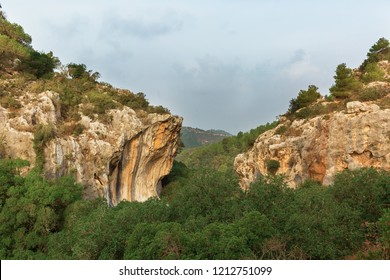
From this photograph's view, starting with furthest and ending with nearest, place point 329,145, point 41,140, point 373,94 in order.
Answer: point 373,94 < point 329,145 < point 41,140

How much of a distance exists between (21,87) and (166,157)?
709 inches

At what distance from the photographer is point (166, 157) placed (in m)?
43.1

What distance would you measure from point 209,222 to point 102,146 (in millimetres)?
20472

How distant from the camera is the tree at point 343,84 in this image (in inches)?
1494

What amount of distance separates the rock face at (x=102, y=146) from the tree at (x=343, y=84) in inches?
732

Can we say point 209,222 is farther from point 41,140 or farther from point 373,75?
point 373,75

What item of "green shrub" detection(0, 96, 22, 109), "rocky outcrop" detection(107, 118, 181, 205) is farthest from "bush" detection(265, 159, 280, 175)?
"green shrub" detection(0, 96, 22, 109)

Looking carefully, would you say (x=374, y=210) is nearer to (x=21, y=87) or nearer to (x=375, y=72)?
(x=375, y=72)

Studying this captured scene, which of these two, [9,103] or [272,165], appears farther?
[272,165]

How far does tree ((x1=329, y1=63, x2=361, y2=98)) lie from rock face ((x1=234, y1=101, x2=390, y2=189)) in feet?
18.5

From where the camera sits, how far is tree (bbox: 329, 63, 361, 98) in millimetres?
37938

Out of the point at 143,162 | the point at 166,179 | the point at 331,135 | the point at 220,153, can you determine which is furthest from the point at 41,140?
the point at 220,153

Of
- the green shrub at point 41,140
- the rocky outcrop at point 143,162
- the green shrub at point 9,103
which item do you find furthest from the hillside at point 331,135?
the green shrub at point 9,103

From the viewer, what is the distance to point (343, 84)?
3828cm
